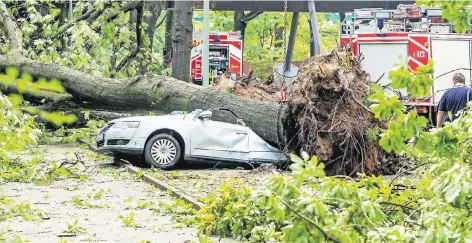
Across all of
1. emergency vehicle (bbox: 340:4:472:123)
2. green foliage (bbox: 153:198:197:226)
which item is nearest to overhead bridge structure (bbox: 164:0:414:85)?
emergency vehicle (bbox: 340:4:472:123)

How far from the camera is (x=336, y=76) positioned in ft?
45.7

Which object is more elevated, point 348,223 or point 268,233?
point 348,223

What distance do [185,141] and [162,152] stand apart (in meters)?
0.43

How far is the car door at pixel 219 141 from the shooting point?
14805 millimetres

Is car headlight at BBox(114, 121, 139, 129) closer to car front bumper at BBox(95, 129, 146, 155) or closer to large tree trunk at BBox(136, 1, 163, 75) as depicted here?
car front bumper at BBox(95, 129, 146, 155)

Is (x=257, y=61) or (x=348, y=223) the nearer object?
(x=348, y=223)

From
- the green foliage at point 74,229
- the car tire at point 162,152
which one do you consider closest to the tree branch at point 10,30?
the car tire at point 162,152

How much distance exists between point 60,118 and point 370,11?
74.7ft

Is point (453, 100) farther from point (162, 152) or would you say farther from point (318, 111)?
point (162, 152)

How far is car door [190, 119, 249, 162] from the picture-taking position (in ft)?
48.6

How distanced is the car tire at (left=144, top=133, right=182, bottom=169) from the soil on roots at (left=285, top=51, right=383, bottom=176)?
6.92 feet

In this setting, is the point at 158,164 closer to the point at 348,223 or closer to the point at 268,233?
the point at 268,233

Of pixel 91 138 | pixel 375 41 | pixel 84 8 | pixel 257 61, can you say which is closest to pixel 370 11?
pixel 375 41

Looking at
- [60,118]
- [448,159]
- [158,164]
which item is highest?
[60,118]
